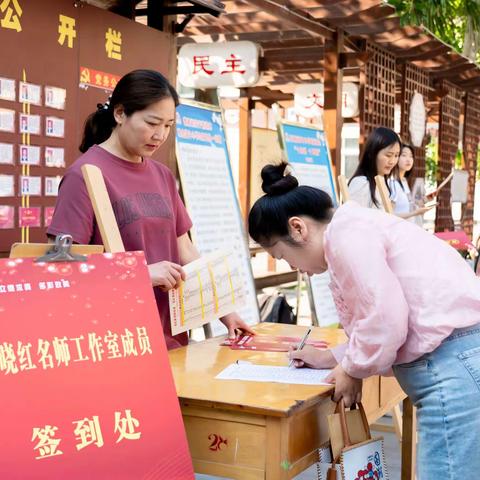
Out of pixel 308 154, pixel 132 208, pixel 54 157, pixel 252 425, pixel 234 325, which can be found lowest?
pixel 252 425

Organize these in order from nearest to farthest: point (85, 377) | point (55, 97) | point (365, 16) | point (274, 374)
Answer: point (85, 377) < point (274, 374) < point (55, 97) < point (365, 16)

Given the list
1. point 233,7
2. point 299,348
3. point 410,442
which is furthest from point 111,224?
point 233,7

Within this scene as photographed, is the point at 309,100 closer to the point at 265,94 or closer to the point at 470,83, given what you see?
the point at 265,94

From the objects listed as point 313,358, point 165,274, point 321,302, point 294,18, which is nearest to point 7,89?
point 165,274

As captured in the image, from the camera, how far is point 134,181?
8.42 ft

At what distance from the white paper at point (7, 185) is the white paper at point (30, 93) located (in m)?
0.37

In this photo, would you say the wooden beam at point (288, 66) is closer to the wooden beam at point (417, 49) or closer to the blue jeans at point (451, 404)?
the wooden beam at point (417, 49)

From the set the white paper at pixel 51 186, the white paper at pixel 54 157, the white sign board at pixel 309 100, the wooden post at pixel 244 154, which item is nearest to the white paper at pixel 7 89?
the white paper at pixel 54 157

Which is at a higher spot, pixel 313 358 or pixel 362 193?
pixel 362 193

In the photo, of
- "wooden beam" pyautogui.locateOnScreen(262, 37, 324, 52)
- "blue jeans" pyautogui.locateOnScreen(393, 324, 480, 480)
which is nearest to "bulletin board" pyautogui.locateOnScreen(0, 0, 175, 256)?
"blue jeans" pyautogui.locateOnScreen(393, 324, 480, 480)

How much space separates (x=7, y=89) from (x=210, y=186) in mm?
1254

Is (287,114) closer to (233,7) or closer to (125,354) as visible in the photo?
(233,7)

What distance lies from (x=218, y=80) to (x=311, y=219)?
5.37 metres

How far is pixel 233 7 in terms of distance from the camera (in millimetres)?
6801
